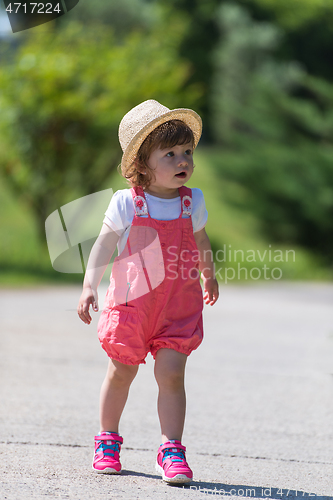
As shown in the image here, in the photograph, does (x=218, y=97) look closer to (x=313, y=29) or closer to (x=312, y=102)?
(x=312, y=102)

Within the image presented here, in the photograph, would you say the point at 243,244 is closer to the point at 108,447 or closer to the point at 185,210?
the point at 185,210

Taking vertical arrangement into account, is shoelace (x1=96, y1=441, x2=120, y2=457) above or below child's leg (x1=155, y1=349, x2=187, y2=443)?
below

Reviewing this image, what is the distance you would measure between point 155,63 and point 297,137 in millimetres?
4030

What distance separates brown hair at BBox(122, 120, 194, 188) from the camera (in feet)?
8.06

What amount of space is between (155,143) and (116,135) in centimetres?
964

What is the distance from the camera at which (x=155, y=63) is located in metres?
12.1

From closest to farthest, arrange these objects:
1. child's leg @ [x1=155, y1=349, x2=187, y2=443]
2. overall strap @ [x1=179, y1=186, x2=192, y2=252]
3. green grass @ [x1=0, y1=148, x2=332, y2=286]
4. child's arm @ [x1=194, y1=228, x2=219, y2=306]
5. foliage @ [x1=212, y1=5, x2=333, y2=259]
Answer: child's leg @ [x1=155, y1=349, x2=187, y2=443] → overall strap @ [x1=179, y1=186, x2=192, y2=252] → child's arm @ [x1=194, y1=228, x2=219, y2=306] → green grass @ [x1=0, y1=148, x2=332, y2=286] → foliage @ [x1=212, y1=5, x2=333, y2=259]

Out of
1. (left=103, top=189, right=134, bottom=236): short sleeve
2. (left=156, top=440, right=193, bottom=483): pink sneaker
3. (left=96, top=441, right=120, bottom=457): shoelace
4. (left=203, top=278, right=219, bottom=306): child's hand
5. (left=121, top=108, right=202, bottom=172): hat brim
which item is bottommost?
(left=156, top=440, right=193, bottom=483): pink sneaker

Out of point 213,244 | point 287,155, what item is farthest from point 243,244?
point 287,155

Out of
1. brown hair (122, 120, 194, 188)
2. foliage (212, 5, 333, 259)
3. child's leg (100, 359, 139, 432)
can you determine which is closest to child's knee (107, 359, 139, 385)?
child's leg (100, 359, 139, 432)

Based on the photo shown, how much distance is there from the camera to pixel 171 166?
2424 mm

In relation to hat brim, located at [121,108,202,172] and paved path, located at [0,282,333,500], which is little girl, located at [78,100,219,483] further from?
paved path, located at [0,282,333,500]

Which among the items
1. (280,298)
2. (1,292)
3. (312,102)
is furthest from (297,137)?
(1,292)

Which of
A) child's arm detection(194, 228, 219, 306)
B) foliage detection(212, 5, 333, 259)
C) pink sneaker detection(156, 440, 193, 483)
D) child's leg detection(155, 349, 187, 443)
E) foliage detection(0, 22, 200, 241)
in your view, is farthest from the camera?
foliage detection(212, 5, 333, 259)
